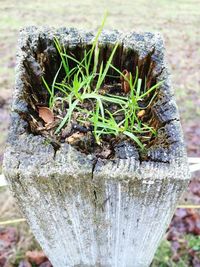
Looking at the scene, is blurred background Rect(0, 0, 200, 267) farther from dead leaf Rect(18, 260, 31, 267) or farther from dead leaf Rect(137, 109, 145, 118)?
dead leaf Rect(137, 109, 145, 118)

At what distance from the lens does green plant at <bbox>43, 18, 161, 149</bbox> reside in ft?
4.19

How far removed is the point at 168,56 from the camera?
15.1ft

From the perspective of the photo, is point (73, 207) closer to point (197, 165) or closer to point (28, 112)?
point (28, 112)

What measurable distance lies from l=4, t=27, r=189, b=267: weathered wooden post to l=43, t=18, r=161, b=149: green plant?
0.06 meters

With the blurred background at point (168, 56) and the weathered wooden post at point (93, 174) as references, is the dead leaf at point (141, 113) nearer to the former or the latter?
the weathered wooden post at point (93, 174)

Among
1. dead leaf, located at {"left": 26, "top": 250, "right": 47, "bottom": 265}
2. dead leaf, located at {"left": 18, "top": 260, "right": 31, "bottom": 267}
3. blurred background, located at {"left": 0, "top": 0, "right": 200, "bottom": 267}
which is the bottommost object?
dead leaf, located at {"left": 18, "top": 260, "right": 31, "bottom": 267}

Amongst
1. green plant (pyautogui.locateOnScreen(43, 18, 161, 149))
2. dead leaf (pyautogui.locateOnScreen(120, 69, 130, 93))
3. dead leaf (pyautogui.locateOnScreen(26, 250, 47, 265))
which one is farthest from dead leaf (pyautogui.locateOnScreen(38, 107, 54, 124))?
dead leaf (pyautogui.locateOnScreen(26, 250, 47, 265))

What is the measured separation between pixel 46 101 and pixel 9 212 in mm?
1578

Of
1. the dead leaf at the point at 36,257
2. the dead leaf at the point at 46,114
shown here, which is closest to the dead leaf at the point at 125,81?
the dead leaf at the point at 46,114

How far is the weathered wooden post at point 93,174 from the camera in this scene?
3.66 ft

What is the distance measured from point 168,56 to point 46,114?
11.6ft

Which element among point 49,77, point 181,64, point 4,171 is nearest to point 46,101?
point 49,77

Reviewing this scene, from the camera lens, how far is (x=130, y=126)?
131 centimetres

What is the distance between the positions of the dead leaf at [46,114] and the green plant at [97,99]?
3cm
